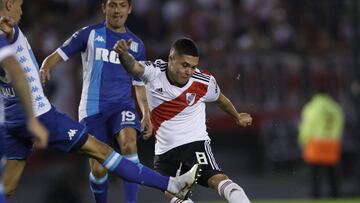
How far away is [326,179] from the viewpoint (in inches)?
757

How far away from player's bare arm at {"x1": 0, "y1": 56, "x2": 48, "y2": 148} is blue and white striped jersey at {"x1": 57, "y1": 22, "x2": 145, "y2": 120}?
3.00 meters

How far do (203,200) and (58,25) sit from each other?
4.12m

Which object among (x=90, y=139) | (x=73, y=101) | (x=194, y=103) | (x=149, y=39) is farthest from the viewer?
(x=149, y=39)

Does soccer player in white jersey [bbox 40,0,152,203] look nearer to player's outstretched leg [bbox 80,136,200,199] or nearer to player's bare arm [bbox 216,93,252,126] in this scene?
player's bare arm [bbox 216,93,252,126]

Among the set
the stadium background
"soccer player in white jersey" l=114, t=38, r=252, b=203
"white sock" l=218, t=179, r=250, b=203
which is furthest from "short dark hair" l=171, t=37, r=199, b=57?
the stadium background

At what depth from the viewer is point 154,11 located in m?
19.9

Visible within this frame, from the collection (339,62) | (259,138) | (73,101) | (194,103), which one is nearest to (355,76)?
(339,62)

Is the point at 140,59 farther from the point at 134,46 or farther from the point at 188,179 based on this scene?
the point at 188,179

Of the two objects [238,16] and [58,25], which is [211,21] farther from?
[58,25]

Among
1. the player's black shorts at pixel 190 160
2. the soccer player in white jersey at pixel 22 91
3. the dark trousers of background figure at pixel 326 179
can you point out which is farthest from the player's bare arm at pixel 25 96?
the dark trousers of background figure at pixel 326 179

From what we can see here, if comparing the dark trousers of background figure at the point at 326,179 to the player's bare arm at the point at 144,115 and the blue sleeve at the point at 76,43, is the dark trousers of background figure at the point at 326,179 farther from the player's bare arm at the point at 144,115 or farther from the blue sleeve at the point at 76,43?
the blue sleeve at the point at 76,43

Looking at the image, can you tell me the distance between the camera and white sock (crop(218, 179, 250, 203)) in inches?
363

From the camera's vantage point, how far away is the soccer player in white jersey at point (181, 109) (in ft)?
31.8

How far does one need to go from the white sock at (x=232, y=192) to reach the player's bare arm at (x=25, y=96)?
2323mm
